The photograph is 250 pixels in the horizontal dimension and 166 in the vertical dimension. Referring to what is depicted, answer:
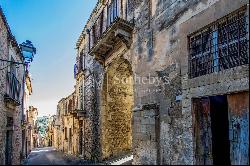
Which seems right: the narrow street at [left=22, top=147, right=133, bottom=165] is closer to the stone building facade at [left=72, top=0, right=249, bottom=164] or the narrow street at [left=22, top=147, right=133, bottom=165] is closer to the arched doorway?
the arched doorway

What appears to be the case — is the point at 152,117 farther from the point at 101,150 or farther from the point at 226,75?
the point at 101,150

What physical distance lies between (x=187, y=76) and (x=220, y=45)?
3.15ft

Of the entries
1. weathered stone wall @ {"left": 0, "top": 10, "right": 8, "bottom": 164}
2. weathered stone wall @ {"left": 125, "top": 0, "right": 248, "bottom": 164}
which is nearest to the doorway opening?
weathered stone wall @ {"left": 125, "top": 0, "right": 248, "bottom": 164}

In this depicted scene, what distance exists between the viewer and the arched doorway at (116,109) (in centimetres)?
1205

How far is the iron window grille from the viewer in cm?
511

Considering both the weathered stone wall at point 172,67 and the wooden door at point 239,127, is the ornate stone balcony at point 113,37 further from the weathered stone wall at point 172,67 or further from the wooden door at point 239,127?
the wooden door at point 239,127

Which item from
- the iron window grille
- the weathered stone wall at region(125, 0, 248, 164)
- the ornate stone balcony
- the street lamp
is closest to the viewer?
the iron window grille

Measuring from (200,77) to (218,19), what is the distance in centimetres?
112

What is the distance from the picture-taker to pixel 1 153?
9414 millimetres

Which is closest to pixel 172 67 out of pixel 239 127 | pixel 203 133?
pixel 203 133

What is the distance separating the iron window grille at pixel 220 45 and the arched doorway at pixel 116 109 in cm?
575

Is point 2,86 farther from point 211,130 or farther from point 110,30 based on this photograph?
point 211,130

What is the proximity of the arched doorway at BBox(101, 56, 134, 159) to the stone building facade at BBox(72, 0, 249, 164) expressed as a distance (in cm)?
192

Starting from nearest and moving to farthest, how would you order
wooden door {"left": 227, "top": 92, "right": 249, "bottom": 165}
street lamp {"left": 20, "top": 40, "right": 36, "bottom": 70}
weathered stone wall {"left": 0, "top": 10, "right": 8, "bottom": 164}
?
1. wooden door {"left": 227, "top": 92, "right": 249, "bottom": 165}
2. street lamp {"left": 20, "top": 40, "right": 36, "bottom": 70}
3. weathered stone wall {"left": 0, "top": 10, "right": 8, "bottom": 164}
